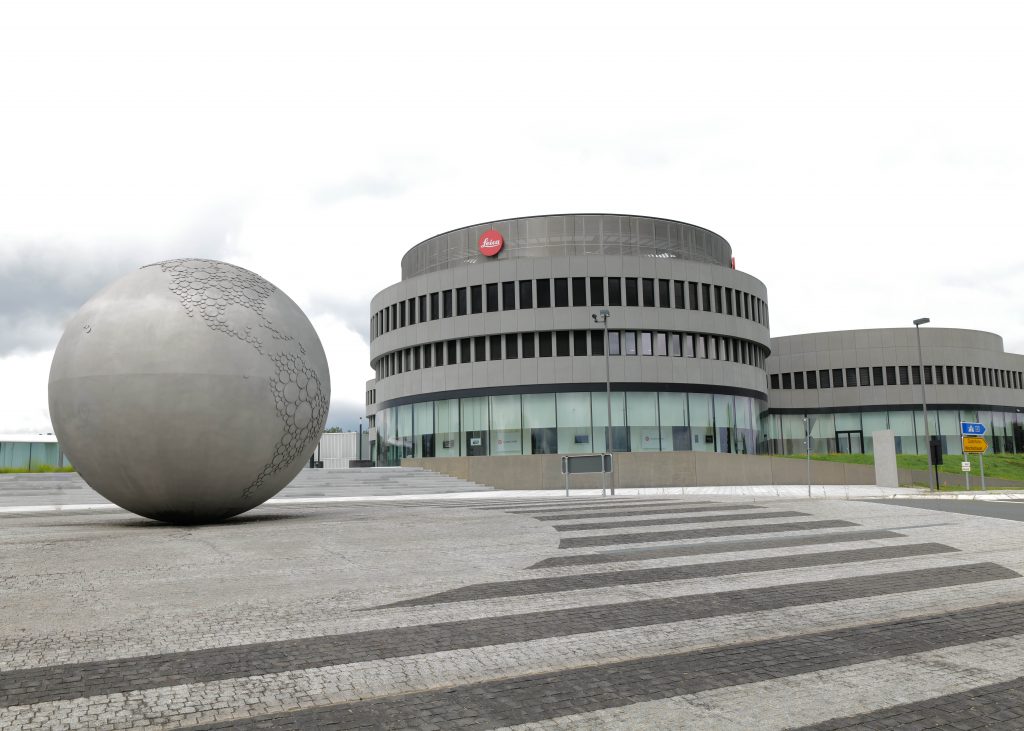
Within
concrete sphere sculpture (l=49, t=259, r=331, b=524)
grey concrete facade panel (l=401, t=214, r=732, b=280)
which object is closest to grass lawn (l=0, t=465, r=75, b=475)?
concrete sphere sculpture (l=49, t=259, r=331, b=524)

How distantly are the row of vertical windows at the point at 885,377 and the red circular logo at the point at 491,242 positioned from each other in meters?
34.7

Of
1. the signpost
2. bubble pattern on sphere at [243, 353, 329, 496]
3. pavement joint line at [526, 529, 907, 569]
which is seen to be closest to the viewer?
pavement joint line at [526, 529, 907, 569]

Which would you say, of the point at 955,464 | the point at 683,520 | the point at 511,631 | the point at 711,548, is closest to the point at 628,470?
the point at 683,520

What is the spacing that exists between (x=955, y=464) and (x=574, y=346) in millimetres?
27561

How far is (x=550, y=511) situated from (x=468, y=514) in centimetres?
211

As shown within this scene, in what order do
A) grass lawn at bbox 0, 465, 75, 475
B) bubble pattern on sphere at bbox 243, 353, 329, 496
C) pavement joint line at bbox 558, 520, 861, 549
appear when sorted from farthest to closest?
grass lawn at bbox 0, 465, 75, 475, bubble pattern on sphere at bbox 243, 353, 329, 496, pavement joint line at bbox 558, 520, 861, 549

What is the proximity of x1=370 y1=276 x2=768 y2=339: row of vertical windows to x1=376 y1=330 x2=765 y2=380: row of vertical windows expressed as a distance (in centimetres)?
170

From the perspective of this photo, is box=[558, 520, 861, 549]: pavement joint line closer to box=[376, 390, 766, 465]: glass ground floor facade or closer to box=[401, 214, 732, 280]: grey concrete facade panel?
box=[376, 390, 766, 465]: glass ground floor facade

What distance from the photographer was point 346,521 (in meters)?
15.1

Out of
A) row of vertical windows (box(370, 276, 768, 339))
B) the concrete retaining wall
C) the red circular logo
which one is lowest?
the concrete retaining wall

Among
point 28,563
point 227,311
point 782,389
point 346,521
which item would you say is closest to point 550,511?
point 346,521

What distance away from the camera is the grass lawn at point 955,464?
47594mm

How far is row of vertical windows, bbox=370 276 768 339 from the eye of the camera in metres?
43.9

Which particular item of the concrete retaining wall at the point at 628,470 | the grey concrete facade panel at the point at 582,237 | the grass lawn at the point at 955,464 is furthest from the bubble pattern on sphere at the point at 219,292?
the grass lawn at the point at 955,464
